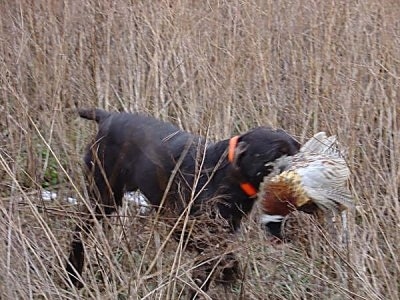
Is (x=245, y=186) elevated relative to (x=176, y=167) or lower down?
lower down

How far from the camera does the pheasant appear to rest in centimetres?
307

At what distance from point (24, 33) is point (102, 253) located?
2.84 m

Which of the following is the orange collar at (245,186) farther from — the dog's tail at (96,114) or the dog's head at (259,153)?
the dog's tail at (96,114)

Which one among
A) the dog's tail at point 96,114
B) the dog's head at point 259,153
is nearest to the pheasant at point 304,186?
the dog's head at point 259,153

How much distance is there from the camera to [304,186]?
3055 millimetres

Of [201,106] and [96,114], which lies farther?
[201,106]

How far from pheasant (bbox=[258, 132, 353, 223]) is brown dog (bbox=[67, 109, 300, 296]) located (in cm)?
7

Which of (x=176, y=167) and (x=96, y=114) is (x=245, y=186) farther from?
(x=96, y=114)

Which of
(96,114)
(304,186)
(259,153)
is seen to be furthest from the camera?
(96,114)

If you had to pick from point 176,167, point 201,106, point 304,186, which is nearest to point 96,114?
point 201,106

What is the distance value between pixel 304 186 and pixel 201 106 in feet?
5.29

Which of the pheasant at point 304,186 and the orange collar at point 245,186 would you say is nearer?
the pheasant at point 304,186

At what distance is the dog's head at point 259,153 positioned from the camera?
3.25m

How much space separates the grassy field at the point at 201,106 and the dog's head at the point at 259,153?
A: 0.67 ft
